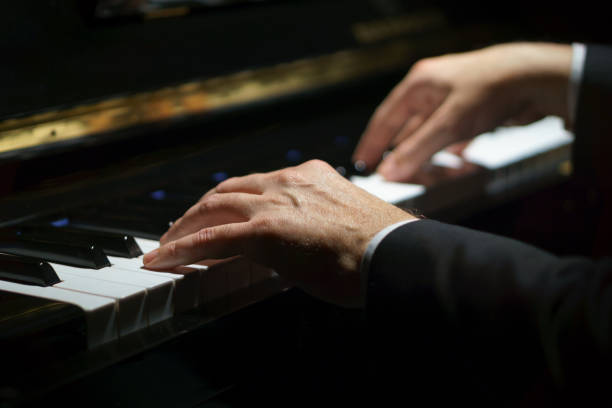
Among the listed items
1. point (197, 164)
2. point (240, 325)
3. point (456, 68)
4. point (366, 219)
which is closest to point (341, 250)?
point (366, 219)

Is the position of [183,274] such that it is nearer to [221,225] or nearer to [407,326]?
[221,225]

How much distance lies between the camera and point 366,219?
2.63 ft

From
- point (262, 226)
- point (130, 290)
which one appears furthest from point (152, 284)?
point (262, 226)

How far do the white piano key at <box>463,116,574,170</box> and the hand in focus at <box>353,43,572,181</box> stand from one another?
6cm

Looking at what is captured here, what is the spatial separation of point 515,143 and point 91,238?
94 cm

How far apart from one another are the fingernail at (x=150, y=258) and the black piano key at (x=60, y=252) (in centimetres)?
4

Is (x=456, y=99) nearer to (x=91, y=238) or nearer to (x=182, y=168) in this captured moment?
(x=182, y=168)

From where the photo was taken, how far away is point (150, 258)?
0.79 m

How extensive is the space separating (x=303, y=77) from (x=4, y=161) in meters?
0.61

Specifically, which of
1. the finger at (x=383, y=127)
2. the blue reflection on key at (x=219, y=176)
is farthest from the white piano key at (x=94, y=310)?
the finger at (x=383, y=127)

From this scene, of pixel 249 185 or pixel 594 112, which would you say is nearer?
pixel 249 185

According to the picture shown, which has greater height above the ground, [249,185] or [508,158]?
[249,185]

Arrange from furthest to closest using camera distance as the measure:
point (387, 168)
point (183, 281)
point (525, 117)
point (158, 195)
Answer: point (525, 117)
point (387, 168)
point (158, 195)
point (183, 281)

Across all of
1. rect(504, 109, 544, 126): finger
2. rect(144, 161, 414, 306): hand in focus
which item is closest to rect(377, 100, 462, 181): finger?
rect(504, 109, 544, 126): finger
